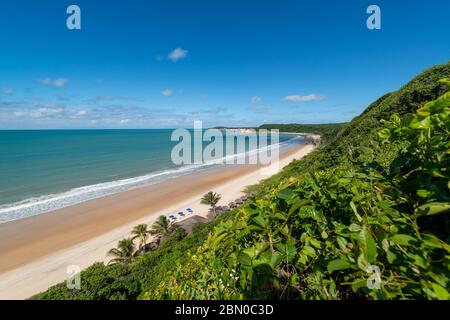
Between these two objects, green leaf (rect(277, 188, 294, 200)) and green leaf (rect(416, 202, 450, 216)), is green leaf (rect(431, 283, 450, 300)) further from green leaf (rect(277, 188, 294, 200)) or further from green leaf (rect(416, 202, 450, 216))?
green leaf (rect(277, 188, 294, 200))

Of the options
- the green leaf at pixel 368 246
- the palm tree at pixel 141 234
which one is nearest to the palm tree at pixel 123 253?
the palm tree at pixel 141 234

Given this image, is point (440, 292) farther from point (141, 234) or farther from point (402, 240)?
point (141, 234)

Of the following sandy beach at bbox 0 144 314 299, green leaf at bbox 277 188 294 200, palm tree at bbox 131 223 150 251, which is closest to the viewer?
green leaf at bbox 277 188 294 200

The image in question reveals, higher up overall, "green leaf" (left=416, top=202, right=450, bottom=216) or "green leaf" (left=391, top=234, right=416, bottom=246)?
"green leaf" (left=416, top=202, right=450, bottom=216)

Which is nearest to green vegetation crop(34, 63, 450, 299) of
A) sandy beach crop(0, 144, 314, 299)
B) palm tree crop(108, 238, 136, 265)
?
palm tree crop(108, 238, 136, 265)

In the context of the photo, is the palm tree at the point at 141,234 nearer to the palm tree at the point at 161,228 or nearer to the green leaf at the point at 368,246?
the palm tree at the point at 161,228

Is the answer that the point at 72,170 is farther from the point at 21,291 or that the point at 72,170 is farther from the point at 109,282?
the point at 109,282

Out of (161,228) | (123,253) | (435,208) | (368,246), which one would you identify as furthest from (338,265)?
(161,228)

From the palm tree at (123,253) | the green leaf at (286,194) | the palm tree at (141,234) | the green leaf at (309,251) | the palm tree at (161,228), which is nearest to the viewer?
the green leaf at (309,251)

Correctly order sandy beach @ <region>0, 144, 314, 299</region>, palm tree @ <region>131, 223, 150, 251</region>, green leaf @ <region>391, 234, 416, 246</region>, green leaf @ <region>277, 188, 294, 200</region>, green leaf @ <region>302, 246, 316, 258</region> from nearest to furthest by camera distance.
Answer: green leaf @ <region>391, 234, 416, 246</region>, green leaf @ <region>302, 246, 316, 258</region>, green leaf @ <region>277, 188, 294, 200</region>, sandy beach @ <region>0, 144, 314, 299</region>, palm tree @ <region>131, 223, 150, 251</region>
